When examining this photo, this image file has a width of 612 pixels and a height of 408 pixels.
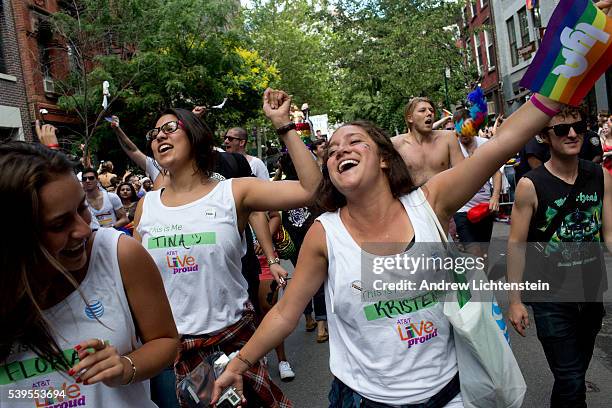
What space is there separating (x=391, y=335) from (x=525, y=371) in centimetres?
295

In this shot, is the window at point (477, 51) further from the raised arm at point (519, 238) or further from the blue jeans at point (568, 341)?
the blue jeans at point (568, 341)

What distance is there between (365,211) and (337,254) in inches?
8.8

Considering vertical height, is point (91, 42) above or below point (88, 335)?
above

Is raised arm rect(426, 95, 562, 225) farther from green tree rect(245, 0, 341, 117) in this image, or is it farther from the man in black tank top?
green tree rect(245, 0, 341, 117)

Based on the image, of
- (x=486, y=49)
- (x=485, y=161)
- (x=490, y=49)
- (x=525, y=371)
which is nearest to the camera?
(x=485, y=161)

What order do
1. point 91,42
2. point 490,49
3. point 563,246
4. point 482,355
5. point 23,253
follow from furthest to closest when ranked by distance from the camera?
point 490,49 < point 91,42 < point 563,246 < point 482,355 < point 23,253

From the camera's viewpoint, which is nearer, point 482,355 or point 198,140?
point 482,355

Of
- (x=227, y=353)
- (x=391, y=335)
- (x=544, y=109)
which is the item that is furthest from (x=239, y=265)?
(x=544, y=109)

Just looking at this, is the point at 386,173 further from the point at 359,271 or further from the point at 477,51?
the point at 477,51

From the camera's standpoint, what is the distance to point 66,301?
1.96 meters

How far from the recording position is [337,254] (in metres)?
2.43

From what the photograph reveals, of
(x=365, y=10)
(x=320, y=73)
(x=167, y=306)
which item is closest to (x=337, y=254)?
(x=167, y=306)

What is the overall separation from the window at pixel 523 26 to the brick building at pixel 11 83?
19.6m

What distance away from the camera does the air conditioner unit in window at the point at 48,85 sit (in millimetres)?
19922
